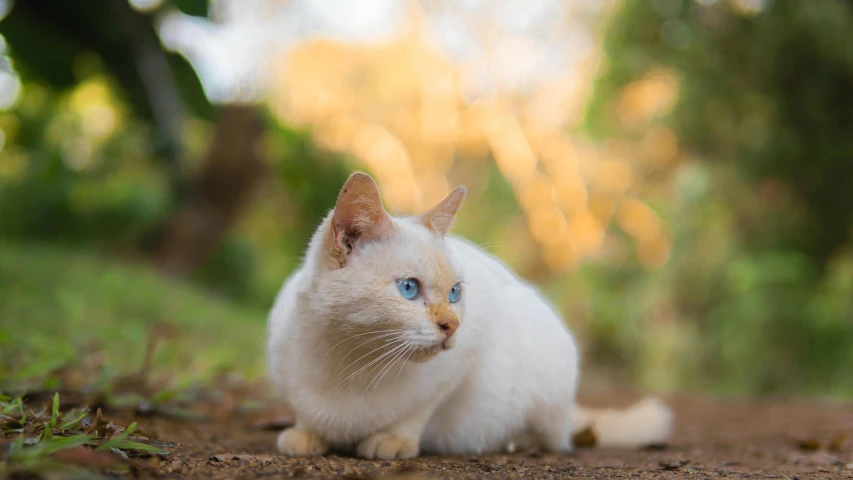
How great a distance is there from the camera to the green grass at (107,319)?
3.10m

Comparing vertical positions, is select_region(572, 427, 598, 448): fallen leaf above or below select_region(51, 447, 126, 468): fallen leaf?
above

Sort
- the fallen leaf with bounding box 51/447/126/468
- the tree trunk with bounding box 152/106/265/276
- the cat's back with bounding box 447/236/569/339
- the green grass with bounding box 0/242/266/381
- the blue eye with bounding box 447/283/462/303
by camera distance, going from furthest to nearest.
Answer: the tree trunk with bounding box 152/106/265/276
the green grass with bounding box 0/242/266/381
the cat's back with bounding box 447/236/569/339
the blue eye with bounding box 447/283/462/303
the fallen leaf with bounding box 51/447/126/468

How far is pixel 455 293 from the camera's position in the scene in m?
1.95

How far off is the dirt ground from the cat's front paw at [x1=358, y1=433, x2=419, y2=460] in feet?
0.19

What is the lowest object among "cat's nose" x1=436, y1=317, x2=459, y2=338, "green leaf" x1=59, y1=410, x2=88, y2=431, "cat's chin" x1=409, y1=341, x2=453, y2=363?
"green leaf" x1=59, y1=410, x2=88, y2=431

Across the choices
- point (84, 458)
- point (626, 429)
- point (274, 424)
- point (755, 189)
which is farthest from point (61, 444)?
point (755, 189)

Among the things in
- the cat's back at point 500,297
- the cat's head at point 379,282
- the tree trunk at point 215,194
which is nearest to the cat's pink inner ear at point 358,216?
the cat's head at point 379,282

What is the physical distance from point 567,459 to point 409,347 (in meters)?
0.76

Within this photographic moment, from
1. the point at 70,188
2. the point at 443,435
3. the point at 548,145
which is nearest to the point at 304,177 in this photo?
the point at 70,188

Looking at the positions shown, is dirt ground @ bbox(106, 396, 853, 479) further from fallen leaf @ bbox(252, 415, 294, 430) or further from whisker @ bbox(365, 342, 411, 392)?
whisker @ bbox(365, 342, 411, 392)

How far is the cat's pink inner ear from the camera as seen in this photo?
1788 mm

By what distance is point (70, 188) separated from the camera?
7555mm

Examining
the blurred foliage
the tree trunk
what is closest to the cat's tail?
the blurred foliage

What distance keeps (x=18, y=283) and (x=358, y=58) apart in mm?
12609
